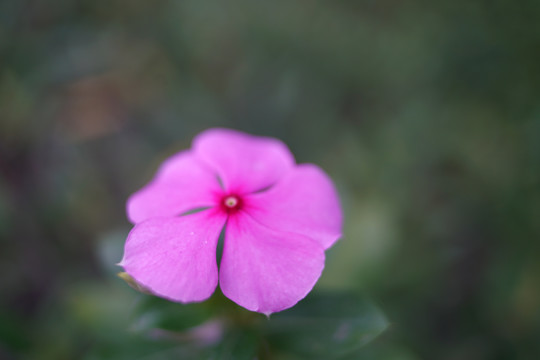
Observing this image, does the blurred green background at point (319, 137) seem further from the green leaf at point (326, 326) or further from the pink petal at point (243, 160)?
the pink petal at point (243, 160)

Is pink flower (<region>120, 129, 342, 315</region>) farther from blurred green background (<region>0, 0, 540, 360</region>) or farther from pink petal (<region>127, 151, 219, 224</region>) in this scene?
blurred green background (<region>0, 0, 540, 360</region>)

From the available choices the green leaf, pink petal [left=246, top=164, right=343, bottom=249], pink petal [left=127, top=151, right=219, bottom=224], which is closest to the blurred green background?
the green leaf

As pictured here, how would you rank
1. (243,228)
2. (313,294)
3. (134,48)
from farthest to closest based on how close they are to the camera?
1. (134,48)
2. (313,294)
3. (243,228)

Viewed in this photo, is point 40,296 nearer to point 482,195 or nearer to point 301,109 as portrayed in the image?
point 301,109

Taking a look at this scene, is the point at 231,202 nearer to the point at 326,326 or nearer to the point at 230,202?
the point at 230,202

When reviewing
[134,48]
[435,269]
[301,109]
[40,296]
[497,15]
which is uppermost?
[134,48]

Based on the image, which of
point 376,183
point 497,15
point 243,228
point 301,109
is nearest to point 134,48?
point 301,109

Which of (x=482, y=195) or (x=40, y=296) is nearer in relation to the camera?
(x=482, y=195)

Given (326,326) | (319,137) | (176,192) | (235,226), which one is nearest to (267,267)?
(235,226)

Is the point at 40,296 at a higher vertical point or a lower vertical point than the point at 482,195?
lower
